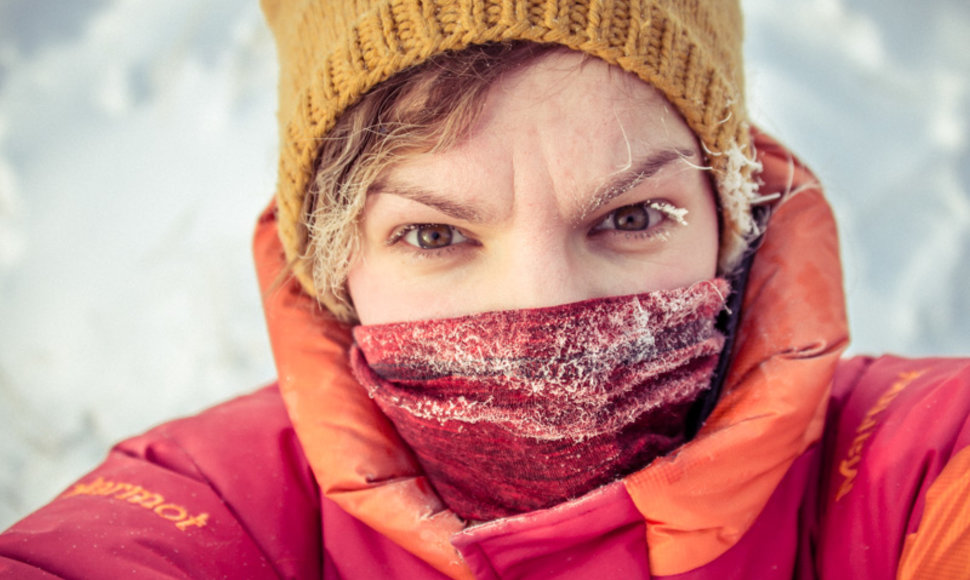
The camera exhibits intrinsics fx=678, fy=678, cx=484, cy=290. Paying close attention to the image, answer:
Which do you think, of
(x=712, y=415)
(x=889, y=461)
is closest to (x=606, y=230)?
(x=712, y=415)

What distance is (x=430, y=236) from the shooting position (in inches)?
49.1

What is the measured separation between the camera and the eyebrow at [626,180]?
1.15 m

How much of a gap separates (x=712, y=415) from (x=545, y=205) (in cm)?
52

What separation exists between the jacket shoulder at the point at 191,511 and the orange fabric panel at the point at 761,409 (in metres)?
0.69

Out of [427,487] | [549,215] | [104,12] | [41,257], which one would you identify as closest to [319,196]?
[549,215]

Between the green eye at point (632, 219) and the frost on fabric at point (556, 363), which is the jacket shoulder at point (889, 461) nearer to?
the frost on fabric at point (556, 363)

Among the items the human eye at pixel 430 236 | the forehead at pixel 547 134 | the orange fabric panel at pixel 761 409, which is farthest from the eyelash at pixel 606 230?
the orange fabric panel at pixel 761 409

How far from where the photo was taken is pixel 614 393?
3.73ft

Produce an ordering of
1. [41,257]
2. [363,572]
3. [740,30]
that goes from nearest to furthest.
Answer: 1. [363,572]
2. [740,30]
3. [41,257]

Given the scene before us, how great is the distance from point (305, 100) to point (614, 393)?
2.60 ft

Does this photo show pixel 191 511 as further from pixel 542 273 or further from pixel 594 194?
pixel 594 194

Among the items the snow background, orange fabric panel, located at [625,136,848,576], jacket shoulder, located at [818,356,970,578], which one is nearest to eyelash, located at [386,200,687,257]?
orange fabric panel, located at [625,136,848,576]

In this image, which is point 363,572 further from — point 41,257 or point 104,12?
point 104,12

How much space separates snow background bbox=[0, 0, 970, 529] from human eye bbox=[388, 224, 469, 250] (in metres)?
1.71
